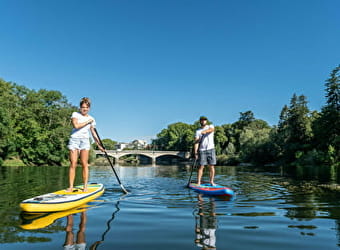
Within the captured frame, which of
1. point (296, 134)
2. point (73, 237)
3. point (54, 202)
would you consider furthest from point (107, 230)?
point (296, 134)

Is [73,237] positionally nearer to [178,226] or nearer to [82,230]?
[82,230]

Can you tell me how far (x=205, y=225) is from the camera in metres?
4.32

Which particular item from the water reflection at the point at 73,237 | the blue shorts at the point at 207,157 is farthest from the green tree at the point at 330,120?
the water reflection at the point at 73,237

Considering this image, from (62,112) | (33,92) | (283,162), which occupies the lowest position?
(283,162)

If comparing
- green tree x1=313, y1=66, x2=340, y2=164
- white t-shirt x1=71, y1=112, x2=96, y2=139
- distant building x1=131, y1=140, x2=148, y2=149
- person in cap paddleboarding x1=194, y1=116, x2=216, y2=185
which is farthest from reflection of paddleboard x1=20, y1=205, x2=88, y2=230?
distant building x1=131, y1=140, x2=148, y2=149

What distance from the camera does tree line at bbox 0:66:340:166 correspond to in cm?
4188

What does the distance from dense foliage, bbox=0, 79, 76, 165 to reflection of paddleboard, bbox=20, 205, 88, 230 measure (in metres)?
39.2

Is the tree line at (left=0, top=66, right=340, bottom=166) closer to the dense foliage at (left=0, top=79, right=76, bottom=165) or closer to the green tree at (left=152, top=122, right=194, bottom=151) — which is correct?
the dense foliage at (left=0, top=79, right=76, bottom=165)

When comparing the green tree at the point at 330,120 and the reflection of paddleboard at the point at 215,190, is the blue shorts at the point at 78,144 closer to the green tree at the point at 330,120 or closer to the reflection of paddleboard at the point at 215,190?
the reflection of paddleboard at the point at 215,190

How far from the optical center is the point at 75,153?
6.55 metres

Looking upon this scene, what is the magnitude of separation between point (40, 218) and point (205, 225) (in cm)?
291

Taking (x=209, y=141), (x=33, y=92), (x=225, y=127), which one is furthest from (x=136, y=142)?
(x=209, y=141)

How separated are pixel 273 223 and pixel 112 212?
3000mm

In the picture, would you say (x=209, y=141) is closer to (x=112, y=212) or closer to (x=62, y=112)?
(x=112, y=212)
